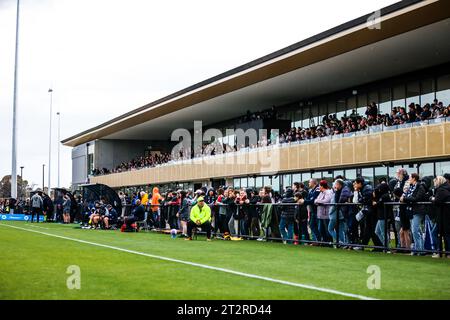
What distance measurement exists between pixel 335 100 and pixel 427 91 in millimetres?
8001

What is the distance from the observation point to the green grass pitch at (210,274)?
881 cm

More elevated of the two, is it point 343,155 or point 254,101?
point 254,101

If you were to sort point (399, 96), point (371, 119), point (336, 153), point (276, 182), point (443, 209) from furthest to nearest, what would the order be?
point (276, 182) < point (399, 96) < point (336, 153) < point (371, 119) < point (443, 209)

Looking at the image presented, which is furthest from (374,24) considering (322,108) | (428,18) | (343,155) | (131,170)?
(131,170)

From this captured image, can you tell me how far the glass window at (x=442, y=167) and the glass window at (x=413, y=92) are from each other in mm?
4837

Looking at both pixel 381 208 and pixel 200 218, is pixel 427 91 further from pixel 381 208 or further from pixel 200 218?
pixel 381 208

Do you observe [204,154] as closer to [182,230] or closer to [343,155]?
[343,155]

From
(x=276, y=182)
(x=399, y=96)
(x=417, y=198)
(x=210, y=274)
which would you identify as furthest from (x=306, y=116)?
(x=210, y=274)

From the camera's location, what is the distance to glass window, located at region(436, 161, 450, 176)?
30327 mm

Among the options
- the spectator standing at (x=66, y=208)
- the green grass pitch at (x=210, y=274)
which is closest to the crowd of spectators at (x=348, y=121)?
the spectator standing at (x=66, y=208)

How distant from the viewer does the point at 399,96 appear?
35969mm

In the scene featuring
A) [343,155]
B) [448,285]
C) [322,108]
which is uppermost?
[322,108]

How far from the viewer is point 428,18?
26438 millimetres
